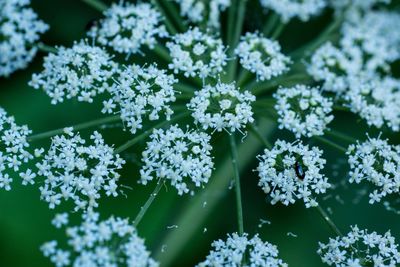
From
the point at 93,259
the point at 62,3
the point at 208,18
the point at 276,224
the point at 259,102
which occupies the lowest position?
the point at 93,259

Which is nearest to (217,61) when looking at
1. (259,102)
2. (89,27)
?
(259,102)

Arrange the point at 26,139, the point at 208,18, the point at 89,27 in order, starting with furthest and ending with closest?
the point at 208,18, the point at 89,27, the point at 26,139

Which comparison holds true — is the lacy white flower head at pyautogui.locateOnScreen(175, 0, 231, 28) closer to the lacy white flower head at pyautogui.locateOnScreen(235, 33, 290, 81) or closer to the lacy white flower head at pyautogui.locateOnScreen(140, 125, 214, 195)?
the lacy white flower head at pyautogui.locateOnScreen(235, 33, 290, 81)

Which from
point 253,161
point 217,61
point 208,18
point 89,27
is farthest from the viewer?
point 253,161

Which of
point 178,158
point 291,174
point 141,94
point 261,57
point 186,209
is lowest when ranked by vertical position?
point 291,174

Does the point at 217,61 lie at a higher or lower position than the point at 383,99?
higher

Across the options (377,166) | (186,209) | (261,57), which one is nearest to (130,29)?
(261,57)

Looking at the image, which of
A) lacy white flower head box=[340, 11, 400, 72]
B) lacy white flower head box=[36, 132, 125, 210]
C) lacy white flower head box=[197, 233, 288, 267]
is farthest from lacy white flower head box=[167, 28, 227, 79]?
lacy white flower head box=[340, 11, 400, 72]

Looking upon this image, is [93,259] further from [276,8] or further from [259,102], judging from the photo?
[276,8]

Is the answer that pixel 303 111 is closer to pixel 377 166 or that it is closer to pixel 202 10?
pixel 377 166
